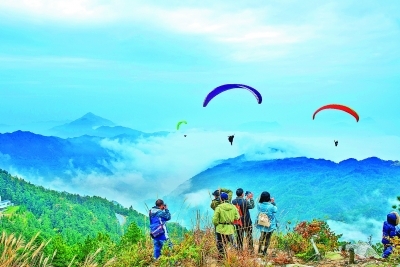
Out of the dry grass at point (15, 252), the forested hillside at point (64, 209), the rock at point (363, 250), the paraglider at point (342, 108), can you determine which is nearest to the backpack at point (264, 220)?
the rock at point (363, 250)

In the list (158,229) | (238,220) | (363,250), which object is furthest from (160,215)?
(363,250)

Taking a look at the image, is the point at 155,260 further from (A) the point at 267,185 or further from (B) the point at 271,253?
(A) the point at 267,185

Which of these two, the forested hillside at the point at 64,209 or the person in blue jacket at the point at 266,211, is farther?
the forested hillside at the point at 64,209

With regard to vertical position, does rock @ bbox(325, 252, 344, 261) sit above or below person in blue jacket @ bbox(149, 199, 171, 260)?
below

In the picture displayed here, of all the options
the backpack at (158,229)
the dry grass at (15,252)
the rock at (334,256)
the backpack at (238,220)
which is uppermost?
the backpack at (238,220)

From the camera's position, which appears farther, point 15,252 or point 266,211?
point 266,211

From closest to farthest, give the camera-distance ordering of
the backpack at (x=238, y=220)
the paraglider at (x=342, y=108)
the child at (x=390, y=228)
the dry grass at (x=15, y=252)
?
the dry grass at (x=15, y=252), the child at (x=390, y=228), the backpack at (x=238, y=220), the paraglider at (x=342, y=108)

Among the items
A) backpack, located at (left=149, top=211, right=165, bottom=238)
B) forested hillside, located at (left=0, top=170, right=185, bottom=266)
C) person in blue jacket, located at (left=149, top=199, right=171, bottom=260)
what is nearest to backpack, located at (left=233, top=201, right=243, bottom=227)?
person in blue jacket, located at (left=149, top=199, right=171, bottom=260)

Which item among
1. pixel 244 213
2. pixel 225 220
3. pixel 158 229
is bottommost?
pixel 158 229

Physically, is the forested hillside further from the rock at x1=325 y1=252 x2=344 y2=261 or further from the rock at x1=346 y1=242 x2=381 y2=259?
the rock at x1=325 y1=252 x2=344 y2=261

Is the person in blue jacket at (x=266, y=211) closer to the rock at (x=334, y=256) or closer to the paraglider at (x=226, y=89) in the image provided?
the rock at (x=334, y=256)

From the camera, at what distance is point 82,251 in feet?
33.6

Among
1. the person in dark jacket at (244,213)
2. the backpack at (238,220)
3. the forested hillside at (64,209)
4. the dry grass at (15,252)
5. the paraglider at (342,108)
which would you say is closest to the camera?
the dry grass at (15,252)

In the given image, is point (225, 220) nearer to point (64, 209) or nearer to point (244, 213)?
point (244, 213)
